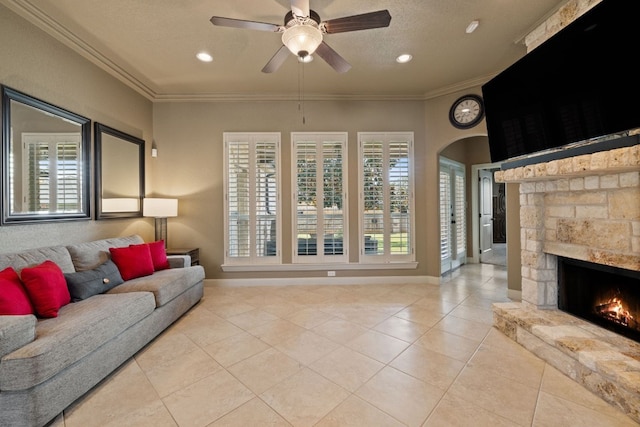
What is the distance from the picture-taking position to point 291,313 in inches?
119

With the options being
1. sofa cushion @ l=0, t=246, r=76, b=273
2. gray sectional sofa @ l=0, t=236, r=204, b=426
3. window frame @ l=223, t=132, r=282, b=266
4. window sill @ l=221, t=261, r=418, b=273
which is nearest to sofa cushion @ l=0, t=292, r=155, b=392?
gray sectional sofa @ l=0, t=236, r=204, b=426

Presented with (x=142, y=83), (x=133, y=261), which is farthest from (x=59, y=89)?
(x=133, y=261)

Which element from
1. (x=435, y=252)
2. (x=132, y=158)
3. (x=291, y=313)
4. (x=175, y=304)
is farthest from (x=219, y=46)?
(x=435, y=252)

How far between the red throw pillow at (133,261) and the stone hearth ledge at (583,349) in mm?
3873

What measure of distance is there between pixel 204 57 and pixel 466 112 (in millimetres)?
3694

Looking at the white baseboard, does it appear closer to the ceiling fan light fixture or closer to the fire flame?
the fire flame

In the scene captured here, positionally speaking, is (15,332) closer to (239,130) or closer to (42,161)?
(42,161)

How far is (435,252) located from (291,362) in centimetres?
300

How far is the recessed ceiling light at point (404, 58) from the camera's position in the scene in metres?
3.08

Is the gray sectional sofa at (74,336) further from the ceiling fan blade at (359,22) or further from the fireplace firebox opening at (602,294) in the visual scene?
the fireplace firebox opening at (602,294)

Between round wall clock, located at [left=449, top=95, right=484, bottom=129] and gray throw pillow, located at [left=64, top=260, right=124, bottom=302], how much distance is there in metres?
4.82

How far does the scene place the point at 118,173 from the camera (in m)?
3.38

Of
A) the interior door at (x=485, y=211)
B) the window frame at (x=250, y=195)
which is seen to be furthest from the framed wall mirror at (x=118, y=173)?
the interior door at (x=485, y=211)

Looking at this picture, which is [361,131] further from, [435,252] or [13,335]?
[13,335]
